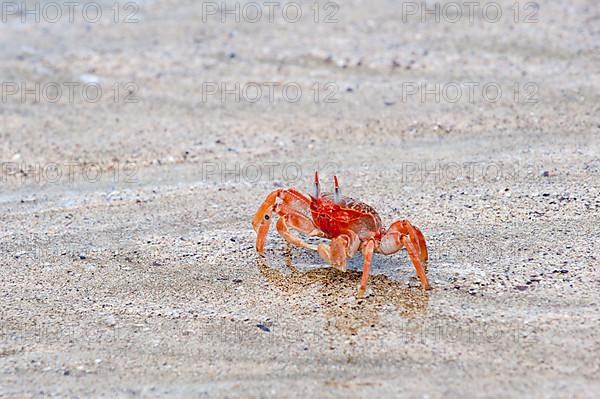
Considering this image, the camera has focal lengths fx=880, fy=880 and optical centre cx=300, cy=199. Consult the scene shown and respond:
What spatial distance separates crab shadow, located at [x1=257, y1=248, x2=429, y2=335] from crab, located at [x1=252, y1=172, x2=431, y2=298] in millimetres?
90

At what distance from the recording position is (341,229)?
5.05 metres

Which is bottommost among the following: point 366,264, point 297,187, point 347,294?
point 347,294

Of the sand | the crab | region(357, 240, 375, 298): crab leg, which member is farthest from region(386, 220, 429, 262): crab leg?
the sand

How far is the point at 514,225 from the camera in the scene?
219 inches

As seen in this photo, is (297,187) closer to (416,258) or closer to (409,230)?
(409,230)

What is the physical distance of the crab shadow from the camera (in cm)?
466

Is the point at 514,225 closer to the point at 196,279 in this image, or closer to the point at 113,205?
the point at 196,279

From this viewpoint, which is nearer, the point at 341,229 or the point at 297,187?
the point at 341,229

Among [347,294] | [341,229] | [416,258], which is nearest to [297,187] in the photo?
[341,229]

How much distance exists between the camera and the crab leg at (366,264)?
15.7 feet

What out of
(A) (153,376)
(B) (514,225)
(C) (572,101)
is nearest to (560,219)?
(B) (514,225)

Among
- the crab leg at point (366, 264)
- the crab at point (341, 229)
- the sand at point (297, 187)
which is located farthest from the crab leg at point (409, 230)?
the sand at point (297, 187)

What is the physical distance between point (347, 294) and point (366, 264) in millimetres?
244

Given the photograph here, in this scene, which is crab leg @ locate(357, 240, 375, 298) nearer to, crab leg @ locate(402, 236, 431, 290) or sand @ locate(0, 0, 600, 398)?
sand @ locate(0, 0, 600, 398)
